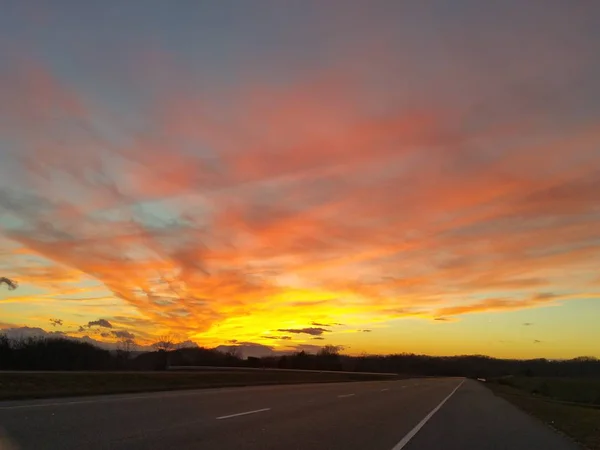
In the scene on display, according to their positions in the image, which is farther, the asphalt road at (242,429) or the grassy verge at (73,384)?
the grassy verge at (73,384)

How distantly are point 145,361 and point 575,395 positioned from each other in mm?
67536

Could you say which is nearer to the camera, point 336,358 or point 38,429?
point 38,429

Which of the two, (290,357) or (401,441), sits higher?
(290,357)

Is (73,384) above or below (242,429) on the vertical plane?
above

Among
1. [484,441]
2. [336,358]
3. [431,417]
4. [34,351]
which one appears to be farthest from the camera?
[336,358]

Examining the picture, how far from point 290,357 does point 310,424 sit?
125321 mm

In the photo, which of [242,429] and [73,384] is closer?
[242,429]

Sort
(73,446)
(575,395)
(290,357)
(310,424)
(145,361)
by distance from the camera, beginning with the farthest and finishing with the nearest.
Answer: (290,357), (145,361), (575,395), (310,424), (73,446)

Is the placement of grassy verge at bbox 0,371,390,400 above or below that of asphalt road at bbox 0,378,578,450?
above

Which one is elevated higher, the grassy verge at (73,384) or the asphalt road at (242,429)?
Answer: the grassy verge at (73,384)

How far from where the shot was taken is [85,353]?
77.2 meters

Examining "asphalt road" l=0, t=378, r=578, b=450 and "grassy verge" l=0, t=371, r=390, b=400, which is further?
"grassy verge" l=0, t=371, r=390, b=400

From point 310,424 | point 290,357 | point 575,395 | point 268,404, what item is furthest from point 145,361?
point 310,424

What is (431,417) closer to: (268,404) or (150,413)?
(268,404)
